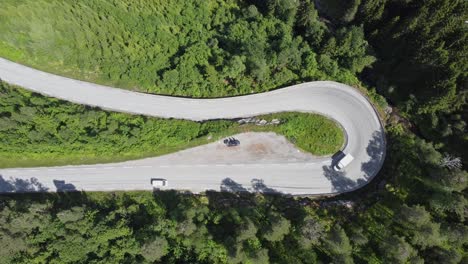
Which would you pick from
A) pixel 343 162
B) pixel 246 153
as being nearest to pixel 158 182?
pixel 246 153

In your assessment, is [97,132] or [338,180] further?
[338,180]

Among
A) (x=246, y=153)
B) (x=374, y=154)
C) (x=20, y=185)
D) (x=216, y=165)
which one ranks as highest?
(x=246, y=153)

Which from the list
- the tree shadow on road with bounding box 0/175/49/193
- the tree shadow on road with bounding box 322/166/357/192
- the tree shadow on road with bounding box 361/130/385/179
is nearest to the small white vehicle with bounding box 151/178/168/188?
the tree shadow on road with bounding box 0/175/49/193

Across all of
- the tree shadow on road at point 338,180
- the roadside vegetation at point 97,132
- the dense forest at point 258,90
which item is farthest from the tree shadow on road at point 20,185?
the tree shadow on road at point 338,180

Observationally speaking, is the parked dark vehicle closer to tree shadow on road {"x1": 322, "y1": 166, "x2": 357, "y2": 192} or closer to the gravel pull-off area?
the gravel pull-off area

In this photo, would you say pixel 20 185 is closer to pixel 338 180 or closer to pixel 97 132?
pixel 97 132
